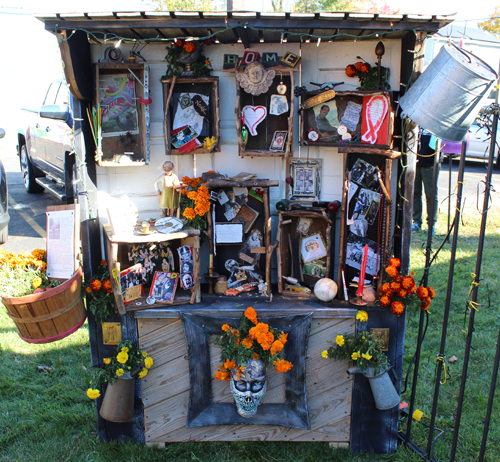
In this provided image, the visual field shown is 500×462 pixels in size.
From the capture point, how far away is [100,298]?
113 inches

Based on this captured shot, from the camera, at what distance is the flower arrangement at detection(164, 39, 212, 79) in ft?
9.71

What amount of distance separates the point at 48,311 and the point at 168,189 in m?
1.10

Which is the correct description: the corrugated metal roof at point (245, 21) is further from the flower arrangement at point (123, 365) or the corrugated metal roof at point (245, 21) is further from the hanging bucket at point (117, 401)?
the hanging bucket at point (117, 401)

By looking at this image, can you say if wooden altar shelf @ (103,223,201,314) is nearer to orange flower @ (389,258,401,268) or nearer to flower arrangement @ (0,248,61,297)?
flower arrangement @ (0,248,61,297)

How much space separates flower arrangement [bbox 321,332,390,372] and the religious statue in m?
1.73

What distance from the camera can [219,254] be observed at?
335 cm

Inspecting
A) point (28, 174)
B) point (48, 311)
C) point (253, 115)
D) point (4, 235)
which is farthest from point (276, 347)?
point (28, 174)

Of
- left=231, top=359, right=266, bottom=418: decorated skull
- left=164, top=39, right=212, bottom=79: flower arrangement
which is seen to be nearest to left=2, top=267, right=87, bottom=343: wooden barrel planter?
left=231, top=359, right=266, bottom=418: decorated skull

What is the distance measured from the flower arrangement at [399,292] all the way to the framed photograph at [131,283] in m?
1.59

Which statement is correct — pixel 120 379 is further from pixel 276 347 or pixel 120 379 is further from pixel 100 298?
pixel 276 347

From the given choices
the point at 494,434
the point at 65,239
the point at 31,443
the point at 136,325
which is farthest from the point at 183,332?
the point at 494,434

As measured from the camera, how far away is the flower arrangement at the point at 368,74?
9.60ft

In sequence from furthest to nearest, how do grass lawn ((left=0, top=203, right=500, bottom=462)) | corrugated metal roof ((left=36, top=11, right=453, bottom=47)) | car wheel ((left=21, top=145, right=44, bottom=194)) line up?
car wheel ((left=21, top=145, right=44, bottom=194)) → grass lawn ((left=0, top=203, right=500, bottom=462)) → corrugated metal roof ((left=36, top=11, right=453, bottom=47))

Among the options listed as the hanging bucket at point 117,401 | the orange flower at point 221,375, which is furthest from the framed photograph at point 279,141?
the hanging bucket at point 117,401
